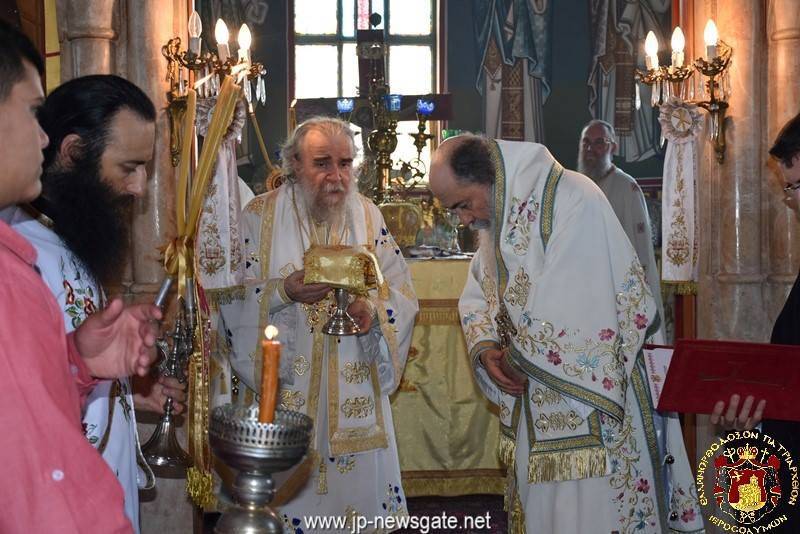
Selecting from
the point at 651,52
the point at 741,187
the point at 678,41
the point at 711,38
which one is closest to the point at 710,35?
the point at 711,38

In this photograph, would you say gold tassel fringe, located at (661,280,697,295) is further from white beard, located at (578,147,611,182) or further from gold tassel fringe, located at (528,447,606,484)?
white beard, located at (578,147,611,182)

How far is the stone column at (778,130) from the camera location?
456 cm

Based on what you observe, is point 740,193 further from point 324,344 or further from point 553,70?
point 553,70

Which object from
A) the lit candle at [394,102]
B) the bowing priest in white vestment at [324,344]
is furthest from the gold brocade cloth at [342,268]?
the lit candle at [394,102]

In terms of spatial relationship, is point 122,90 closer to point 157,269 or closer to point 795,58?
point 157,269

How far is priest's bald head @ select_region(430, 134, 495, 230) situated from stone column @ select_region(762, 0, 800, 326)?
192 cm

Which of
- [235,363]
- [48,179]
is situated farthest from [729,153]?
[48,179]

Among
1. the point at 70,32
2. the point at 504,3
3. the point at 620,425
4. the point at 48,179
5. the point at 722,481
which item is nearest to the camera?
the point at 48,179

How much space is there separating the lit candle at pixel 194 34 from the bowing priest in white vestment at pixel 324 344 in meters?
0.59

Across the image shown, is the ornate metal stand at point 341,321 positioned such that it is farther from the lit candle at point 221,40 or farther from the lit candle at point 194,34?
the lit candle at point 194,34

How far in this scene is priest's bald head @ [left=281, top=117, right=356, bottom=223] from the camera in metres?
4.41

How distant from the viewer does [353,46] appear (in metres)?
11.5

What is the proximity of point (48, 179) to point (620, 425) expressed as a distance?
1.84m

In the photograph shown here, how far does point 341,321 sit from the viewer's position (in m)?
3.96
